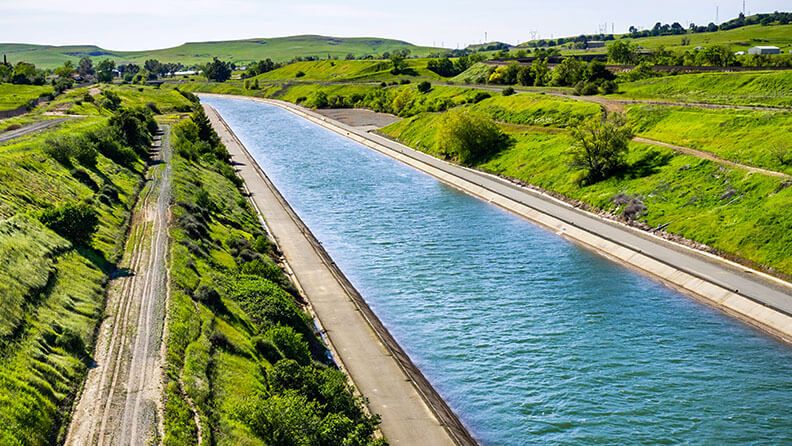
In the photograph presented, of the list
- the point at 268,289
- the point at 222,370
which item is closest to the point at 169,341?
the point at 222,370

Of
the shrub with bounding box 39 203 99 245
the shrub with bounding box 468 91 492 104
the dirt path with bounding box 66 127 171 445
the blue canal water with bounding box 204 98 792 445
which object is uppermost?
the shrub with bounding box 468 91 492 104

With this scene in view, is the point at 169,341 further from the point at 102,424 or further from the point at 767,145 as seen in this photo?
the point at 767,145

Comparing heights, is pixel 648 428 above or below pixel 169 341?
below

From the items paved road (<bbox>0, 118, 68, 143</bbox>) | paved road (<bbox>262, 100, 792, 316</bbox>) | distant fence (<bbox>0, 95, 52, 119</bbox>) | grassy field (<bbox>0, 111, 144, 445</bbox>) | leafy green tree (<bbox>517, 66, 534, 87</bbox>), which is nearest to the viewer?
grassy field (<bbox>0, 111, 144, 445</bbox>)

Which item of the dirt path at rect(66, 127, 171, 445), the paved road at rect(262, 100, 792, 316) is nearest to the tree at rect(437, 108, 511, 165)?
the paved road at rect(262, 100, 792, 316)

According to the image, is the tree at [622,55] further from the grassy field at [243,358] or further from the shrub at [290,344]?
the shrub at [290,344]

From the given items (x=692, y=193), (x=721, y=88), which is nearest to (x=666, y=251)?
(x=692, y=193)

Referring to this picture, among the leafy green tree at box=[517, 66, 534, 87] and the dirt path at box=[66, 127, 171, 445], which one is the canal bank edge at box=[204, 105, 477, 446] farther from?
the leafy green tree at box=[517, 66, 534, 87]
